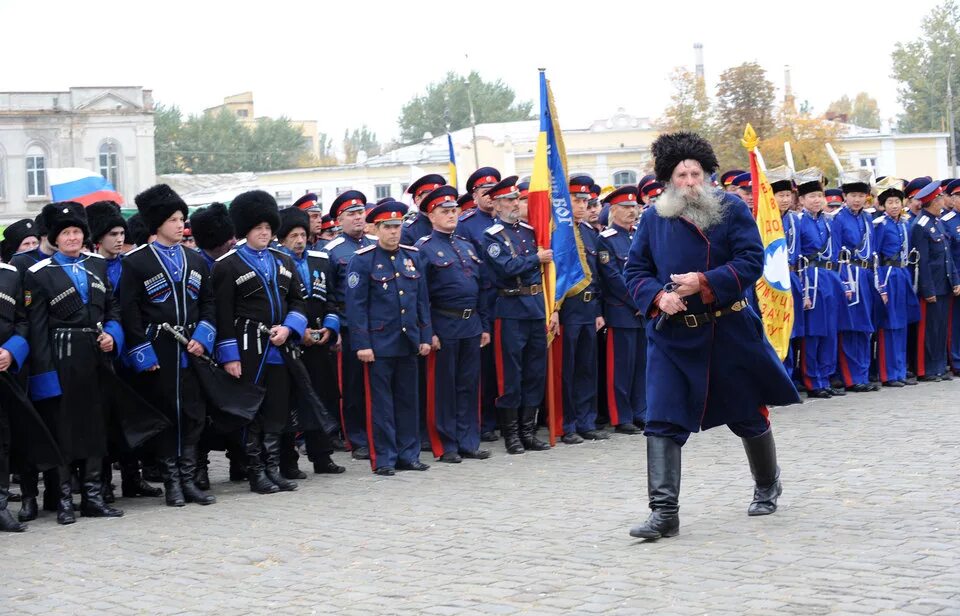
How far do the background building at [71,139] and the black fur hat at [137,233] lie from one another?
5711 cm

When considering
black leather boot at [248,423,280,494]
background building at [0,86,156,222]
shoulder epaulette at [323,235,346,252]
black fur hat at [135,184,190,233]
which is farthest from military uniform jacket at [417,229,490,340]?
background building at [0,86,156,222]

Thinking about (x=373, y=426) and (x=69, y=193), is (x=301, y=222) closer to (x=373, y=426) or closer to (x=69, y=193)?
(x=373, y=426)

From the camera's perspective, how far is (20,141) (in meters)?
68.4

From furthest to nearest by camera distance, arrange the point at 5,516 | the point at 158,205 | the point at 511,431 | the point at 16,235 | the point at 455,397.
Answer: the point at 511,431, the point at 455,397, the point at 16,235, the point at 158,205, the point at 5,516

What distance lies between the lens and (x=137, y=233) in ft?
40.0

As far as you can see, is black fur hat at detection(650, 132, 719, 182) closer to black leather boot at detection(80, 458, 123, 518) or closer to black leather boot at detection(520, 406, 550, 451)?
black leather boot at detection(520, 406, 550, 451)

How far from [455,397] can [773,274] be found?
8.96 ft

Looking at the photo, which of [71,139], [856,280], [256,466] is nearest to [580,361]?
[256,466]

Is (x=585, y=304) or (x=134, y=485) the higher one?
(x=585, y=304)

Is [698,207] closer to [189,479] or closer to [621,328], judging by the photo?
[189,479]

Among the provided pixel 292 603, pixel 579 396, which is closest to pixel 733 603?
pixel 292 603

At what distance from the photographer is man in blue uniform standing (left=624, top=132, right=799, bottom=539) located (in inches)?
304

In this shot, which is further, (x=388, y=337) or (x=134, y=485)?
(x=388, y=337)

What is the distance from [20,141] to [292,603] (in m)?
66.1
